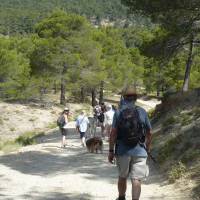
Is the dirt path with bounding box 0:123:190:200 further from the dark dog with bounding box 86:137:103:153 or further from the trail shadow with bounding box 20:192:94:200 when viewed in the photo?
the dark dog with bounding box 86:137:103:153

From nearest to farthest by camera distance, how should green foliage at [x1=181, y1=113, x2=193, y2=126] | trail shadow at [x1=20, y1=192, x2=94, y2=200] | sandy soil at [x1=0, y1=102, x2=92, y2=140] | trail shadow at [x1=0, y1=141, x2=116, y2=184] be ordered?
trail shadow at [x1=20, y1=192, x2=94, y2=200]
trail shadow at [x1=0, y1=141, x2=116, y2=184]
green foliage at [x1=181, y1=113, x2=193, y2=126]
sandy soil at [x1=0, y1=102, x2=92, y2=140]

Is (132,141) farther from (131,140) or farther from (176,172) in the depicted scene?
(176,172)

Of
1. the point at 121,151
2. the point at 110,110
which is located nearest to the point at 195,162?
the point at 121,151

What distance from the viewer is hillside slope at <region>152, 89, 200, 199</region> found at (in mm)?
10989

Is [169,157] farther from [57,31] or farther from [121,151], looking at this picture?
[57,31]

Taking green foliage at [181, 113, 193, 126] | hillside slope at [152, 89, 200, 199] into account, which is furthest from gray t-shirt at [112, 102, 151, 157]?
green foliage at [181, 113, 193, 126]

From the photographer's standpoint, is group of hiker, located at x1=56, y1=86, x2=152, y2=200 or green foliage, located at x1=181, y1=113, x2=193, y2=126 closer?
group of hiker, located at x1=56, y1=86, x2=152, y2=200

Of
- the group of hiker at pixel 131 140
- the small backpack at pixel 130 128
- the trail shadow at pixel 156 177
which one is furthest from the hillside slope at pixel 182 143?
the small backpack at pixel 130 128

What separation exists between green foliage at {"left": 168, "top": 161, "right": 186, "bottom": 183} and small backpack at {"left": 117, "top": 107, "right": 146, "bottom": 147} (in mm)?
4222

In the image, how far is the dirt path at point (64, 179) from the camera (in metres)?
9.87

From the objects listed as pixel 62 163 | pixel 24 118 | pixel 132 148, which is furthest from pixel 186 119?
pixel 24 118

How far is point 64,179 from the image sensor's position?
38.7 feet

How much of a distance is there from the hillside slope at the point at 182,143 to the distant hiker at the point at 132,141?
252 cm

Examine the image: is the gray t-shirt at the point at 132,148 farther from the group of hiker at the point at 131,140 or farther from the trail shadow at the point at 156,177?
the trail shadow at the point at 156,177
